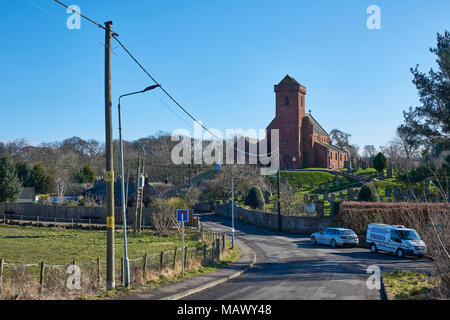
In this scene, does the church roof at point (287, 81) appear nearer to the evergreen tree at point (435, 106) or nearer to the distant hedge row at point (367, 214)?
the distant hedge row at point (367, 214)

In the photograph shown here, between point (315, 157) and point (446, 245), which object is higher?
point (315, 157)

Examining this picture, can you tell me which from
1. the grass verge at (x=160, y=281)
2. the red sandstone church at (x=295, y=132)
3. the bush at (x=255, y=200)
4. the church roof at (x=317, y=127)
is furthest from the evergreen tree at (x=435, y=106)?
the church roof at (x=317, y=127)

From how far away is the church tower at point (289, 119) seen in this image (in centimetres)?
7600

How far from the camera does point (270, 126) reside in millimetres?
82375

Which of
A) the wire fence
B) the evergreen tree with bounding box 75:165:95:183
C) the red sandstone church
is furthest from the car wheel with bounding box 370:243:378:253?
the evergreen tree with bounding box 75:165:95:183

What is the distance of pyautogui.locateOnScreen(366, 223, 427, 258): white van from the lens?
24062 millimetres

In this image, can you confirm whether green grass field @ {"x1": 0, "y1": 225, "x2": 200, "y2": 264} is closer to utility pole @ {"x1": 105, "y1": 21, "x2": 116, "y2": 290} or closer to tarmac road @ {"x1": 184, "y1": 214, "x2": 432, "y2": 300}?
tarmac road @ {"x1": 184, "y1": 214, "x2": 432, "y2": 300}

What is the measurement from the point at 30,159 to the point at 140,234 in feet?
233

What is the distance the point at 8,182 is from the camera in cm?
5756

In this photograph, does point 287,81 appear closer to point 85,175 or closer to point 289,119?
point 289,119

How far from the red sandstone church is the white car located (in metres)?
44.4
